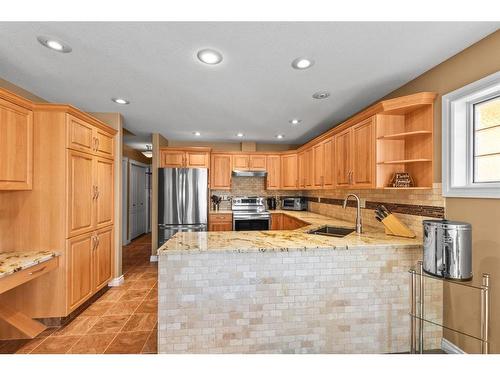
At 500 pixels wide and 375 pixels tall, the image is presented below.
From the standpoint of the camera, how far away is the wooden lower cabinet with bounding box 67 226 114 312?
7.89 ft

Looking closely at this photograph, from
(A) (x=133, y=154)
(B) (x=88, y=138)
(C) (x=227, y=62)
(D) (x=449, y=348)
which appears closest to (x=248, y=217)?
(B) (x=88, y=138)

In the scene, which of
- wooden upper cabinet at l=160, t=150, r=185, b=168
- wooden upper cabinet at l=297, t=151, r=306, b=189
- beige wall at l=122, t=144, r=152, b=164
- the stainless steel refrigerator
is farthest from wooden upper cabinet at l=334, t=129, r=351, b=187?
beige wall at l=122, t=144, r=152, b=164

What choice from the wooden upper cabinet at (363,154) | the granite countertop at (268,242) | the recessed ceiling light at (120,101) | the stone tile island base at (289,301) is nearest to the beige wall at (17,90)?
the recessed ceiling light at (120,101)

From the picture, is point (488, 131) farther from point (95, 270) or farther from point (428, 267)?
point (95, 270)

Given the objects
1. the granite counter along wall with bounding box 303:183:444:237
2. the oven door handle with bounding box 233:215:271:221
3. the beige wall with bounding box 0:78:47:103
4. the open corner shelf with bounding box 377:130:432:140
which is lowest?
the oven door handle with bounding box 233:215:271:221

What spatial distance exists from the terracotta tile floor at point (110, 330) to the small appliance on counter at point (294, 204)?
3061 mm

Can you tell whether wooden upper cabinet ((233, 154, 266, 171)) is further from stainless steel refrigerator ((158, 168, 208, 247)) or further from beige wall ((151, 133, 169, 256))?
beige wall ((151, 133, 169, 256))

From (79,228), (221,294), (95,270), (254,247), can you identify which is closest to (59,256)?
(79,228)

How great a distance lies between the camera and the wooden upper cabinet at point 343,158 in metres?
2.87

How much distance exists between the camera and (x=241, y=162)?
508cm

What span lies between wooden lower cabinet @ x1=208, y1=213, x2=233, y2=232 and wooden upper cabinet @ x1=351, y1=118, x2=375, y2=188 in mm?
2569

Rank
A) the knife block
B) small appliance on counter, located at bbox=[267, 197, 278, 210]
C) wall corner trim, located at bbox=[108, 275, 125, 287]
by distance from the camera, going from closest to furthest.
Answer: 1. the knife block
2. wall corner trim, located at bbox=[108, 275, 125, 287]
3. small appliance on counter, located at bbox=[267, 197, 278, 210]

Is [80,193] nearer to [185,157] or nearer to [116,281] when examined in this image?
[116,281]

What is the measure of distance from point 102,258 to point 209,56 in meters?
2.74
